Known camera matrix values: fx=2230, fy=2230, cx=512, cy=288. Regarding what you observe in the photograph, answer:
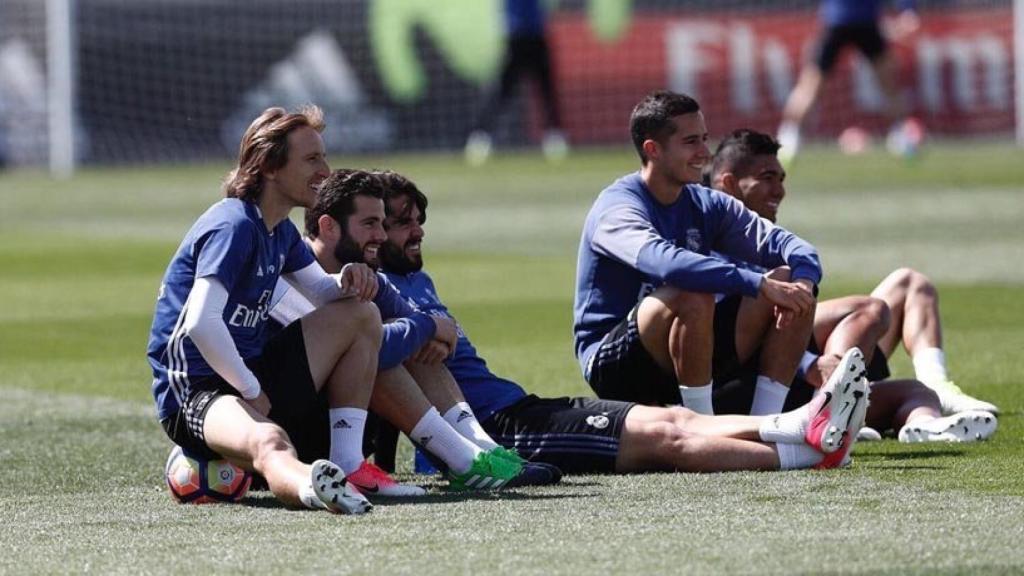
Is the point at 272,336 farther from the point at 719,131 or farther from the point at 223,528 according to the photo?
the point at 719,131

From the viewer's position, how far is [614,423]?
320 inches

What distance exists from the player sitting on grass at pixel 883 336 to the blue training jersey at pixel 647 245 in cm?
43

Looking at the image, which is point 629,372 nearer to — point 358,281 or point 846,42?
point 358,281

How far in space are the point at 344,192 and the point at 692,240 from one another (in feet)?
5.38

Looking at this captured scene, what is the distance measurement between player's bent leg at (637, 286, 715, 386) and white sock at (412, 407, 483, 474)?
39.9 inches

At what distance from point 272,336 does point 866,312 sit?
8.85ft

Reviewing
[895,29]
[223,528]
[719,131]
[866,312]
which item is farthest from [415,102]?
[223,528]

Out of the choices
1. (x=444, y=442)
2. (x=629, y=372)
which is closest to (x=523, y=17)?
(x=629, y=372)

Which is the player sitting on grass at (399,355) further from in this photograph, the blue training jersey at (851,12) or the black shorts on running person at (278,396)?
the blue training jersey at (851,12)

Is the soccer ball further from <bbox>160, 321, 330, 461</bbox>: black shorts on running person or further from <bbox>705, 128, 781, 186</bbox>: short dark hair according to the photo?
<bbox>705, 128, 781, 186</bbox>: short dark hair

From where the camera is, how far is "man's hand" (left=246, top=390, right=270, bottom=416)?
749cm

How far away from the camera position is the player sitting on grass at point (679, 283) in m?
8.39

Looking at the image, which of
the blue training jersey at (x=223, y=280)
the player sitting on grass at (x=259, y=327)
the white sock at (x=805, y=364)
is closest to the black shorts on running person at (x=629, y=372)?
the white sock at (x=805, y=364)

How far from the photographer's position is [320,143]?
24.9 ft
